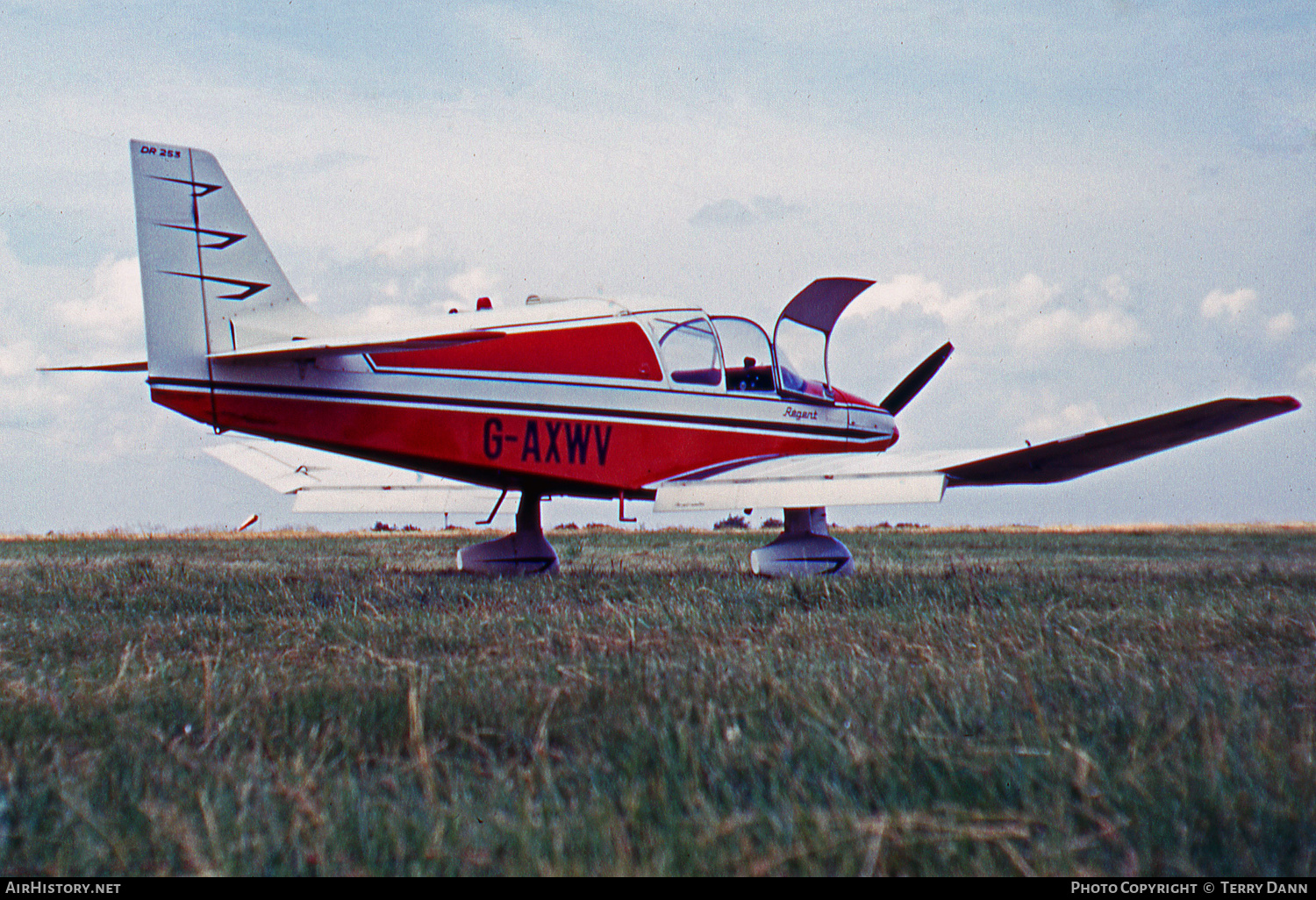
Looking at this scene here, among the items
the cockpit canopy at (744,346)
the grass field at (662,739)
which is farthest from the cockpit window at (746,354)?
the grass field at (662,739)

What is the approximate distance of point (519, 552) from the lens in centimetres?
1061

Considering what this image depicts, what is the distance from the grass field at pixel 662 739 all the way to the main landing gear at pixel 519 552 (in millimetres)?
4017

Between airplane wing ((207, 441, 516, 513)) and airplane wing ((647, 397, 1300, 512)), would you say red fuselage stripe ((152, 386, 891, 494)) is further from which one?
airplane wing ((207, 441, 516, 513))

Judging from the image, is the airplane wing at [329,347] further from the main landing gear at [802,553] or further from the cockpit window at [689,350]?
the main landing gear at [802,553]

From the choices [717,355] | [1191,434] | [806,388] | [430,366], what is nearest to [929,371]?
[806,388]

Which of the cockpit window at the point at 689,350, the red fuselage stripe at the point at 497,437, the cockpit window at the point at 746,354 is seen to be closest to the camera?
the red fuselage stripe at the point at 497,437

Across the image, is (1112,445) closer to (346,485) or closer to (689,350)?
(689,350)

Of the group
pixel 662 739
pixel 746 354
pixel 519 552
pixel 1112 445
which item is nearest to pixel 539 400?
pixel 519 552

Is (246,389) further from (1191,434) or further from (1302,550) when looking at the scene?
(1302,550)

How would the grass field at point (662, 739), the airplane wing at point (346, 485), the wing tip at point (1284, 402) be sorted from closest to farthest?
the grass field at point (662, 739) < the wing tip at point (1284, 402) < the airplane wing at point (346, 485)

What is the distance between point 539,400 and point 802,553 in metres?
3.13

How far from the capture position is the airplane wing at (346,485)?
11.6 meters

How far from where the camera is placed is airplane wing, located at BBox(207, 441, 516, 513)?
11.6 meters

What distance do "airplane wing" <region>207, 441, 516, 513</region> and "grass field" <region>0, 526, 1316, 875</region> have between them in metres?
5.21
